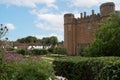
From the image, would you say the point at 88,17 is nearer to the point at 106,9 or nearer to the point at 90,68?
the point at 106,9

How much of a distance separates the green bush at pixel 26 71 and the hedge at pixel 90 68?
183 centimetres

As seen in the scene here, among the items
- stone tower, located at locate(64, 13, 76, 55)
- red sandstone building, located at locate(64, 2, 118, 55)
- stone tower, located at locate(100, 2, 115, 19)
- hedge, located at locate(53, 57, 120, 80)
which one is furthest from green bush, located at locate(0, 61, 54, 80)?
stone tower, located at locate(64, 13, 76, 55)

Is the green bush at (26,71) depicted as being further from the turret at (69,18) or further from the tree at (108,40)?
the turret at (69,18)

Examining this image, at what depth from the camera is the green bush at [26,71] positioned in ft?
20.1

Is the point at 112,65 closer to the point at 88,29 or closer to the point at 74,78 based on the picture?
the point at 74,78

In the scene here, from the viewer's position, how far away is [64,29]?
5828 cm

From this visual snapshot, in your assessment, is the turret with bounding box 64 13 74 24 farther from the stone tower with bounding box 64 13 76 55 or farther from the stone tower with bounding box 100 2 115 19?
the stone tower with bounding box 100 2 115 19

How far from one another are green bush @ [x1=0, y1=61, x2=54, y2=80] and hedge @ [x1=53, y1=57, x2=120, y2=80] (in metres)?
1.83

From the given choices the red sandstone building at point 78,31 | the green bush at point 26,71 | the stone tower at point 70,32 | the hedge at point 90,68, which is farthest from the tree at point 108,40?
the stone tower at point 70,32

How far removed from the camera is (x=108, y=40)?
22.8 metres

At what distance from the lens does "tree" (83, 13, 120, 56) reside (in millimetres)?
22000

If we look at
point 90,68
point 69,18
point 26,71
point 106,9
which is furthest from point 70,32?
point 26,71

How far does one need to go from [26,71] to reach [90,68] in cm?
444

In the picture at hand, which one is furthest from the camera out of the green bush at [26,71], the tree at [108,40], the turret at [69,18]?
the turret at [69,18]
